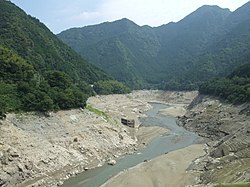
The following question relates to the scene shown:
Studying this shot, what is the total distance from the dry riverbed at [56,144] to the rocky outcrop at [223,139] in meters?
13.1

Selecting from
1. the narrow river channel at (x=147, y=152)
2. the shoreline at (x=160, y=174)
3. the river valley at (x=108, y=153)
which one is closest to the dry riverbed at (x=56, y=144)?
the river valley at (x=108, y=153)

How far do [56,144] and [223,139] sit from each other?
Result: 87.0ft

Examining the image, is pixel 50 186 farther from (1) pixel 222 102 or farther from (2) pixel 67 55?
(2) pixel 67 55

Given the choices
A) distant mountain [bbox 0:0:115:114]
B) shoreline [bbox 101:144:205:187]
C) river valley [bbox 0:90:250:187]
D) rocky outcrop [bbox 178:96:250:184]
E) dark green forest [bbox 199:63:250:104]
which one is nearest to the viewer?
rocky outcrop [bbox 178:96:250:184]

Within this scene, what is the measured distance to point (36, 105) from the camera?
5625cm

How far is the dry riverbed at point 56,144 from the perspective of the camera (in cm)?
4469

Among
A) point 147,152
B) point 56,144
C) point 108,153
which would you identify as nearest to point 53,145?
point 56,144

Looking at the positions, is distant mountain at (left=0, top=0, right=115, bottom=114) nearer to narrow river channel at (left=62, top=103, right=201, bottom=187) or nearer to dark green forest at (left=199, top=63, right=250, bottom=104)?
narrow river channel at (left=62, top=103, right=201, bottom=187)

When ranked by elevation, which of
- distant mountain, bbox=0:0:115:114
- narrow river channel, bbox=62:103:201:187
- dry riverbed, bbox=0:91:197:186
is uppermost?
distant mountain, bbox=0:0:115:114

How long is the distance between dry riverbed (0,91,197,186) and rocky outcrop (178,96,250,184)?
43.0ft

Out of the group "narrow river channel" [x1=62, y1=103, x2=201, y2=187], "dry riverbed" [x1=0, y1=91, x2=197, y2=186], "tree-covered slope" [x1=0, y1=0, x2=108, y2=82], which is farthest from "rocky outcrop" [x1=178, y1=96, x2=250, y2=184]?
"tree-covered slope" [x1=0, y1=0, x2=108, y2=82]

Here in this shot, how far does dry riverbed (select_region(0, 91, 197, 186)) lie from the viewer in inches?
1759

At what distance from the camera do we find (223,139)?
60.3 metres

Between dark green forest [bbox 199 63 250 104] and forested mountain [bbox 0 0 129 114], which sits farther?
dark green forest [bbox 199 63 250 104]
